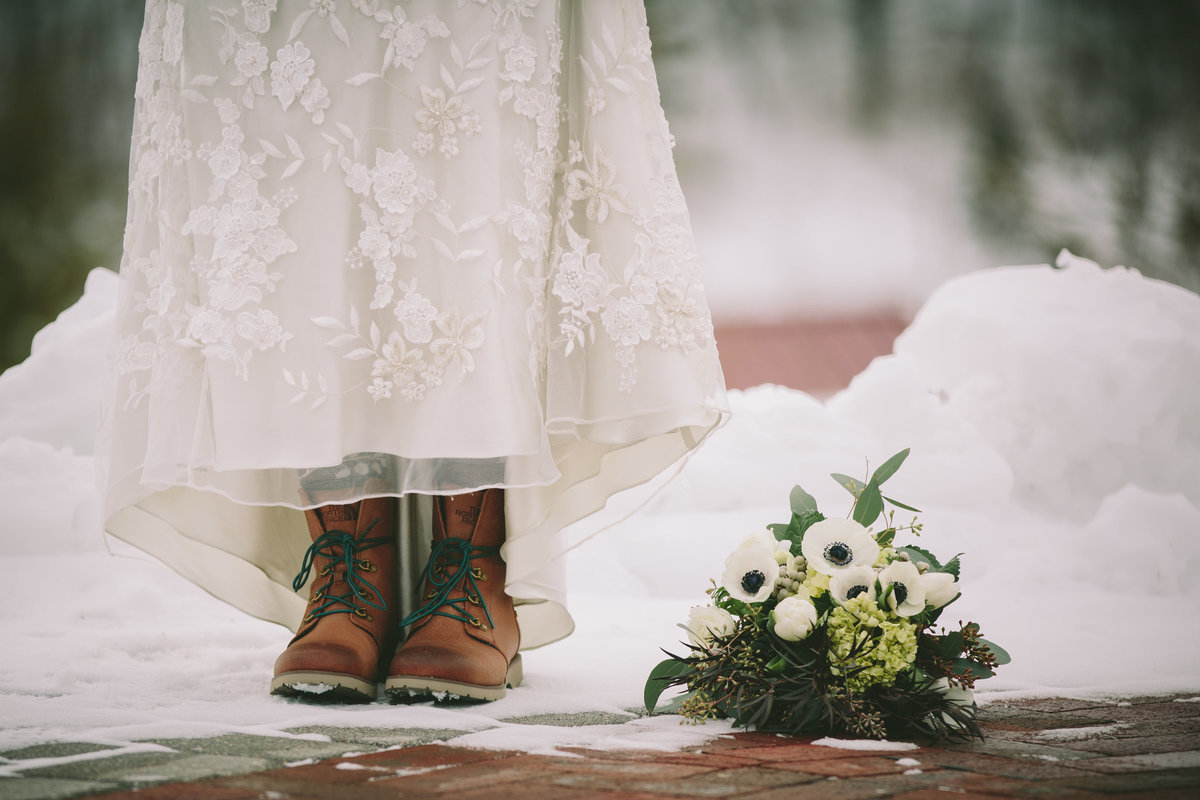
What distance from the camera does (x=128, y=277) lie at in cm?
117

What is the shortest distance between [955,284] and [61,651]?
2.20 metres

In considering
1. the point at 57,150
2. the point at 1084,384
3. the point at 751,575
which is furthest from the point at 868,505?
the point at 57,150

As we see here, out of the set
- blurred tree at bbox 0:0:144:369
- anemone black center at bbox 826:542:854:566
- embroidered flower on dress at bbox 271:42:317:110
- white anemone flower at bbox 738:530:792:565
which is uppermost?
blurred tree at bbox 0:0:144:369

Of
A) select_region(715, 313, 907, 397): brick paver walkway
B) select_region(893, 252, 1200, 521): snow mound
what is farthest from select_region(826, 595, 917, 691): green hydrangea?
select_region(715, 313, 907, 397): brick paver walkway

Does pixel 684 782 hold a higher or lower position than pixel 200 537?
lower

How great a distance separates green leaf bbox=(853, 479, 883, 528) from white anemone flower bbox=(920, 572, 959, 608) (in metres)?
0.09

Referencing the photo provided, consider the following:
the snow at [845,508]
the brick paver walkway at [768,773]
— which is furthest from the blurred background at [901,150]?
the brick paver walkway at [768,773]

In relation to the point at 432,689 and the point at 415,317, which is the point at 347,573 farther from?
the point at 415,317

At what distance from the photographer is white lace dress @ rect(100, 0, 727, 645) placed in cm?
103

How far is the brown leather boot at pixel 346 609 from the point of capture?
3.34 feet

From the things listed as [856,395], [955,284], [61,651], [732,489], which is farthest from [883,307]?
[61,651]

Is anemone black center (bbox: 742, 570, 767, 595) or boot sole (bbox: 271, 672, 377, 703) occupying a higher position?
anemone black center (bbox: 742, 570, 767, 595)

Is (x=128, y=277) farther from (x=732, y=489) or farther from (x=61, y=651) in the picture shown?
(x=732, y=489)

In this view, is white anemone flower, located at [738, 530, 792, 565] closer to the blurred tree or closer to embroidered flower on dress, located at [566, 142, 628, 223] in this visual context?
embroidered flower on dress, located at [566, 142, 628, 223]
